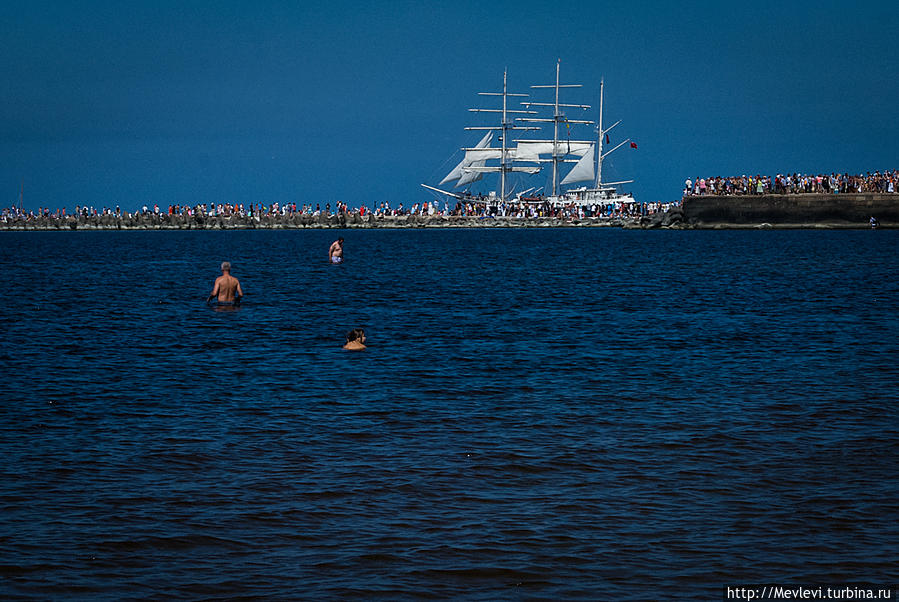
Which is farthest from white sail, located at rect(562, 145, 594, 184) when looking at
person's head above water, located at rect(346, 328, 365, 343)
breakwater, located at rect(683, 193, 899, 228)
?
person's head above water, located at rect(346, 328, 365, 343)

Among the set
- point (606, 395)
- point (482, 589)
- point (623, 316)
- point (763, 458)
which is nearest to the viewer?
point (482, 589)

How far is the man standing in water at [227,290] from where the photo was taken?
28.2 m

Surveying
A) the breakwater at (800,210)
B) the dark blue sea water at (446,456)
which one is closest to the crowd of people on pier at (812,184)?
the breakwater at (800,210)

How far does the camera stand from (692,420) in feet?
42.7

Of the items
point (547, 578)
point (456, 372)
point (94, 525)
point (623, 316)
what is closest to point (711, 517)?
point (547, 578)

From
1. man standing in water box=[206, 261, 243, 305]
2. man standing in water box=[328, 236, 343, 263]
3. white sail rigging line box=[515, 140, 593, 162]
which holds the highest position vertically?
white sail rigging line box=[515, 140, 593, 162]

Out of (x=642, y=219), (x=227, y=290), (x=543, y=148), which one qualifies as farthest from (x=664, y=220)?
(x=227, y=290)

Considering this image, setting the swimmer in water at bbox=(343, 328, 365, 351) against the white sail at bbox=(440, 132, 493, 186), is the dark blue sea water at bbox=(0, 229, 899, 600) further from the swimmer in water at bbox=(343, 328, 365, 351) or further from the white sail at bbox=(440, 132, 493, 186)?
the white sail at bbox=(440, 132, 493, 186)

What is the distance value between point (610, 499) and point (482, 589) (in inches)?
98.2

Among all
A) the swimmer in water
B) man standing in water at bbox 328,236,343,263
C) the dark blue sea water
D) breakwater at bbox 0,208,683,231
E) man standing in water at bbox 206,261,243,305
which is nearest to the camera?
the dark blue sea water

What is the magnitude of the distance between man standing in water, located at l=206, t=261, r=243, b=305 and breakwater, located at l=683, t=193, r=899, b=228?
73.4 meters

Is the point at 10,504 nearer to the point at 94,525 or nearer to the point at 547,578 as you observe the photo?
the point at 94,525

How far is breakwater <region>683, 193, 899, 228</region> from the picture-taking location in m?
89.6

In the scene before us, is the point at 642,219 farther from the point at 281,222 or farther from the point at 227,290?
the point at 227,290
